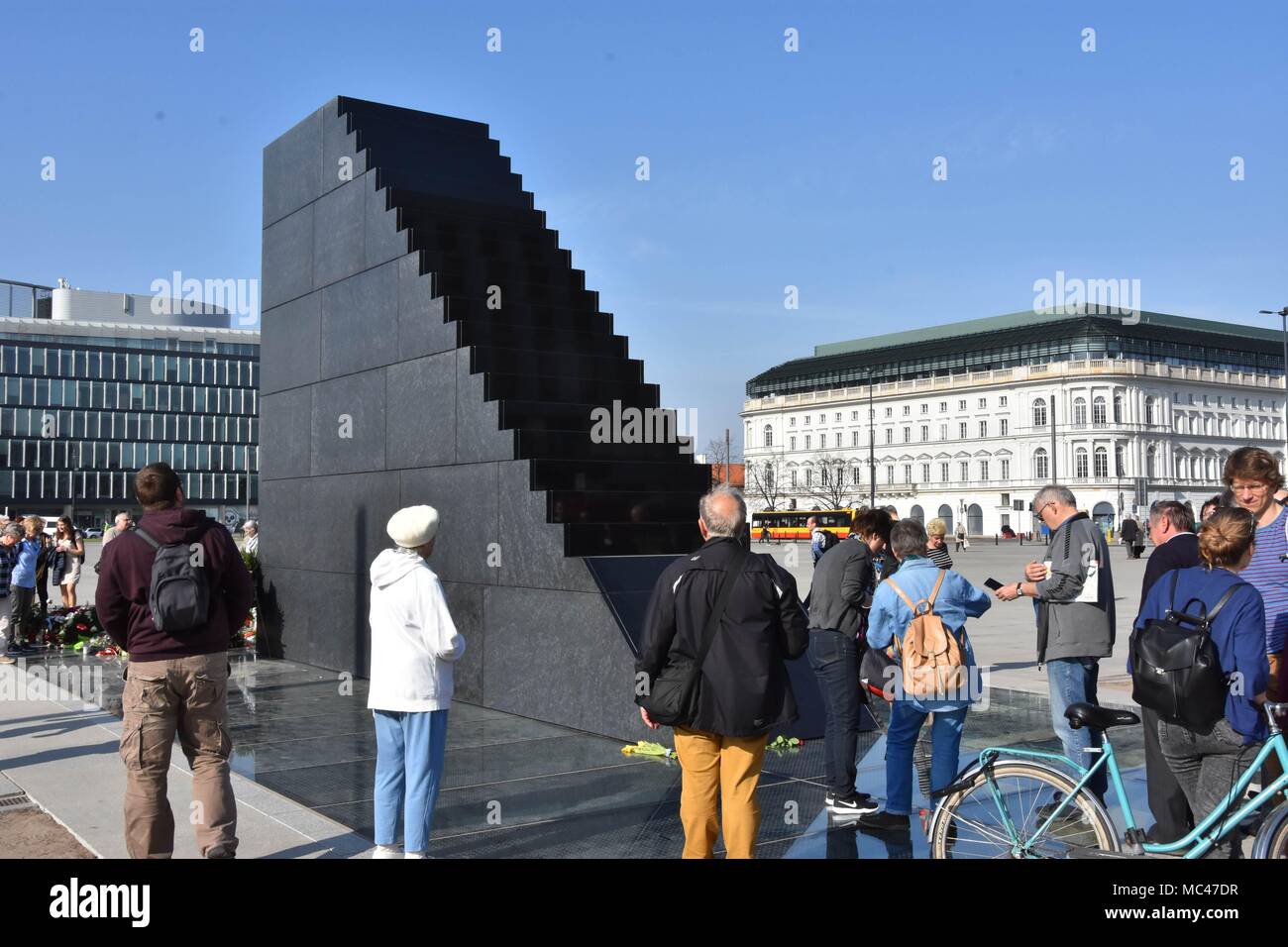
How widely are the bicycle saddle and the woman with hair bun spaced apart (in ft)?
0.60

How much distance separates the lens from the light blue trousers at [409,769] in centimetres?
522

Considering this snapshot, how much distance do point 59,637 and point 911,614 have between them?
1341 centimetres

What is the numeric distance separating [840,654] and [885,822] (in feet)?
3.33

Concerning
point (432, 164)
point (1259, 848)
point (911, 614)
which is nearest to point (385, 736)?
point (911, 614)

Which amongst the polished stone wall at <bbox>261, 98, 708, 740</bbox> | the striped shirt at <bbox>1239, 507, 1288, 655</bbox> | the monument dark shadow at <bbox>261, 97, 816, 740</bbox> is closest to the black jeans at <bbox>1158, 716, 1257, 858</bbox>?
the striped shirt at <bbox>1239, 507, 1288, 655</bbox>

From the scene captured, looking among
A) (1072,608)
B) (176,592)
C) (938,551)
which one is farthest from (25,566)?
(1072,608)

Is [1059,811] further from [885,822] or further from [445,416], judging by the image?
[445,416]

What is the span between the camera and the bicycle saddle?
15.7 feet

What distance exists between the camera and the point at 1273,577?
5.61 meters

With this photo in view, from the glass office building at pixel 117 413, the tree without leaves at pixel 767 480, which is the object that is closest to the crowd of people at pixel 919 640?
the glass office building at pixel 117 413

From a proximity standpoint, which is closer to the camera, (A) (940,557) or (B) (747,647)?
(B) (747,647)

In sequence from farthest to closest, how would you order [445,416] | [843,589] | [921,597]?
[445,416], [843,589], [921,597]

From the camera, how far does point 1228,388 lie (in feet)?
385
